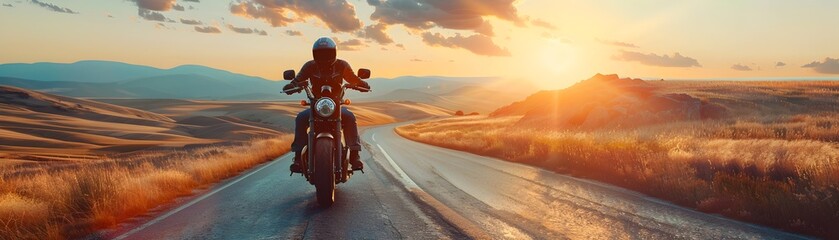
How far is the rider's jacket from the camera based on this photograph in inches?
308

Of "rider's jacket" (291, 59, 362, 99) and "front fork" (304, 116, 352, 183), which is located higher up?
"rider's jacket" (291, 59, 362, 99)

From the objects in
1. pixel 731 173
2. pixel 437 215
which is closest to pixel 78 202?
pixel 437 215

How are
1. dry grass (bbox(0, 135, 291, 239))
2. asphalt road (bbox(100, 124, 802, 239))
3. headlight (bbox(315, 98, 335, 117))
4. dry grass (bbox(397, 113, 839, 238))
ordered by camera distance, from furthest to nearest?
headlight (bbox(315, 98, 335, 117)) → dry grass (bbox(397, 113, 839, 238)) → dry grass (bbox(0, 135, 291, 239)) → asphalt road (bbox(100, 124, 802, 239))

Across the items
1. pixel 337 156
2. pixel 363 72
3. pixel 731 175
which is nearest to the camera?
pixel 337 156

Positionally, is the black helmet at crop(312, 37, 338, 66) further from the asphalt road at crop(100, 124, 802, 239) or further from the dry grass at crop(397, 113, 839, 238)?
the dry grass at crop(397, 113, 839, 238)

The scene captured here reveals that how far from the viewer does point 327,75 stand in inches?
310

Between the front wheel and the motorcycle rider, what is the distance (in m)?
1.01

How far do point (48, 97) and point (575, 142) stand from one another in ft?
299

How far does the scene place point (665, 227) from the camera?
5961 mm

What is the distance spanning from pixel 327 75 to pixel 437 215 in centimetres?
291

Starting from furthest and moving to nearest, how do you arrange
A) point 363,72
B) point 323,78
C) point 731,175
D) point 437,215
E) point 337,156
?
point 731,175 → point 363,72 → point 323,78 → point 337,156 → point 437,215

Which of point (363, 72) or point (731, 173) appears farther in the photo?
point (731, 173)

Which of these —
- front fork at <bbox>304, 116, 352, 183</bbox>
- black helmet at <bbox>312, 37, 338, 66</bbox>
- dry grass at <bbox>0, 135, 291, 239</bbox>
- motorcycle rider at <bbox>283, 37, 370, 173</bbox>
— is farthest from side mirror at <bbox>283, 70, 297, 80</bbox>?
dry grass at <bbox>0, 135, 291, 239</bbox>

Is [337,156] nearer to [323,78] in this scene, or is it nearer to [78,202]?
[323,78]
